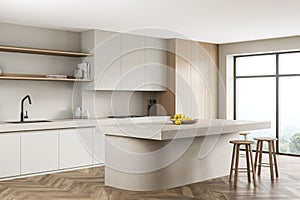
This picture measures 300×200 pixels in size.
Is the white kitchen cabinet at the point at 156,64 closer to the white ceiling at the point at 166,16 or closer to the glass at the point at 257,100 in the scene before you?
the white ceiling at the point at 166,16

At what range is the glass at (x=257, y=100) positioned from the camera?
8461 millimetres

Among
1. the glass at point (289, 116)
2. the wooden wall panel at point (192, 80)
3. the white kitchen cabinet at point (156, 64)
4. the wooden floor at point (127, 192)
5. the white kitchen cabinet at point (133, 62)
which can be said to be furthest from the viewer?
the wooden wall panel at point (192, 80)

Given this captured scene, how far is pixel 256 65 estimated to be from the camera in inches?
343

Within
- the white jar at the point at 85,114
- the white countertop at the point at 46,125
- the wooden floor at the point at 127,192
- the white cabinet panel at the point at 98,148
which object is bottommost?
the wooden floor at the point at 127,192

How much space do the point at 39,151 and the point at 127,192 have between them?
1.78 metres

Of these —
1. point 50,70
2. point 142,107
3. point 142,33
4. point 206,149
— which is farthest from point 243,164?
point 50,70

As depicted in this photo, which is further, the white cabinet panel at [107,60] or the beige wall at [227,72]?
the beige wall at [227,72]

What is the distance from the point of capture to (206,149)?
5.63 metres

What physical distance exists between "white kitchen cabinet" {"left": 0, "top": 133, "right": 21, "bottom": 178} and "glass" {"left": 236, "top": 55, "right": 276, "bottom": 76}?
17.2 feet

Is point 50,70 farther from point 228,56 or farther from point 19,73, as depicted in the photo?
point 228,56

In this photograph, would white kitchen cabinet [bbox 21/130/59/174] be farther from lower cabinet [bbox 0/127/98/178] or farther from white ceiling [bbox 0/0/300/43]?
white ceiling [bbox 0/0/300/43]

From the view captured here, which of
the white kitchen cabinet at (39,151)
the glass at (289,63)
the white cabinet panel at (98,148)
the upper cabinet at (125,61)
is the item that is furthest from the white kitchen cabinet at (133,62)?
the glass at (289,63)

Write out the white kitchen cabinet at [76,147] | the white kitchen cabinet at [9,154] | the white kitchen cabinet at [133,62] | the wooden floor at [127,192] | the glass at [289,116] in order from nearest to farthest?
the wooden floor at [127,192] < the white kitchen cabinet at [9,154] < the white kitchen cabinet at [76,147] < the white kitchen cabinet at [133,62] < the glass at [289,116]

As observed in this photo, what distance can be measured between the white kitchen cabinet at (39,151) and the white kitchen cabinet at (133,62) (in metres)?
1.86
